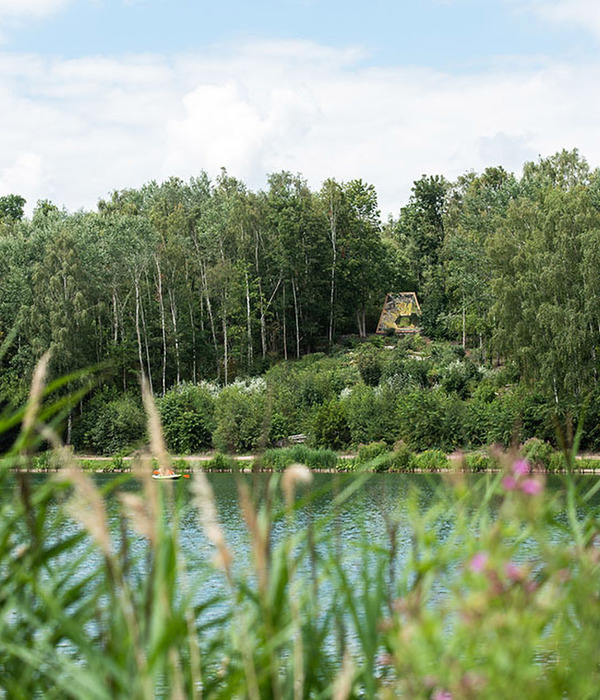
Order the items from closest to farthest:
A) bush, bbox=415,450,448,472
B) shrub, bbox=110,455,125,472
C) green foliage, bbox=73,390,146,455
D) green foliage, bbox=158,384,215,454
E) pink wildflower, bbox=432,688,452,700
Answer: pink wildflower, bbox=432,688,452,700, bush, bbox=415,450,448,472, shrub, bbox=110,455,125,472, green foliage, bbox=158,384,215,454, green foliage, bbox=73,390,146,455

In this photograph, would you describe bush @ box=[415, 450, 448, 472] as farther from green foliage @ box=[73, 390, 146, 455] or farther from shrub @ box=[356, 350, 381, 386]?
green foliage @ box=[73, 390, 146, 455]

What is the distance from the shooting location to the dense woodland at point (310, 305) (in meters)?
30.9

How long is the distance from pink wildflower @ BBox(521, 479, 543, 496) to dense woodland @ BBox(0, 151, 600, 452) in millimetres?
28232

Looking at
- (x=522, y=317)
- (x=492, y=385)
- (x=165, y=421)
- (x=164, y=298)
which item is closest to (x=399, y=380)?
(x=492, y=385)

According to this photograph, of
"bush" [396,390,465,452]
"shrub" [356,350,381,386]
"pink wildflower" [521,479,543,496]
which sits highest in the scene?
"pink wildflower" [521,479,543,496]

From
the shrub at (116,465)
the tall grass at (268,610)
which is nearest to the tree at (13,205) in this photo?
the shrub at (116,465)

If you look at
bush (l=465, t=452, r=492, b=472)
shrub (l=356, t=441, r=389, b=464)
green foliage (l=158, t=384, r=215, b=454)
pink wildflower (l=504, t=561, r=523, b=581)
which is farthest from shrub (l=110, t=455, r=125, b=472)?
pink wildflower (l=504, t=561, r=523, b=581)

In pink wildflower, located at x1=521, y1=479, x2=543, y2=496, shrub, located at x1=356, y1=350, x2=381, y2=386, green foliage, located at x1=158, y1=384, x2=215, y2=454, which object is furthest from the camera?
shrub, located at x1=356, y1=350, x2=381, y2=386

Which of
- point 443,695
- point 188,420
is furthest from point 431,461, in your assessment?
point 443,695

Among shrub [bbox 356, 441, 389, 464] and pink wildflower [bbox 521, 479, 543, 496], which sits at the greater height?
pink wildflower [bbox 521, 479, 543, 496]

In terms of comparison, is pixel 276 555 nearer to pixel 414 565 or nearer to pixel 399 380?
pixel 414 565

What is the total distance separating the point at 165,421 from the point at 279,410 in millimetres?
4027

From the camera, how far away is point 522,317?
31422mm

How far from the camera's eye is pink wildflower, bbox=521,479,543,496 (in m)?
1.69
